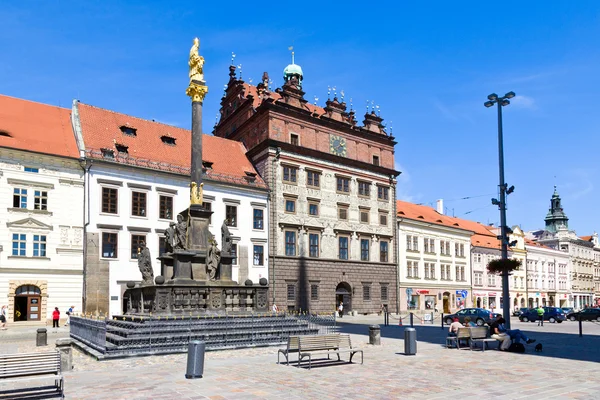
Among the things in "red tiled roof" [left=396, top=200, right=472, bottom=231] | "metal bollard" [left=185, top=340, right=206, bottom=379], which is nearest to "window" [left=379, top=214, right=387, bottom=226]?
"red tiled roof" [left=396, top=200, right=472, bottom=231]

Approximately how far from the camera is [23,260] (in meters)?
31.9

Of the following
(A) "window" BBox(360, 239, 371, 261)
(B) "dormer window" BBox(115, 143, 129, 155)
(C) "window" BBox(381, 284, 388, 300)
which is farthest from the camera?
(C) "window" BBox(381, 284, 388, 300)

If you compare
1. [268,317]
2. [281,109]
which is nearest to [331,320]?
[268,317]

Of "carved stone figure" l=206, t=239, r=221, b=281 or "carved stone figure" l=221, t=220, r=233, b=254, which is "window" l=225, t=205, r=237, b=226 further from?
"carved stone figure" l=206, t=239, r=221, b=281

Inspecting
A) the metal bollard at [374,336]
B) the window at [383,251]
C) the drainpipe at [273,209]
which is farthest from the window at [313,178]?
the metal bollard at [374,336]

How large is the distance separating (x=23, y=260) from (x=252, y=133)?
20.7 metres

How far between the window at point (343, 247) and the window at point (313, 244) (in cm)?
247

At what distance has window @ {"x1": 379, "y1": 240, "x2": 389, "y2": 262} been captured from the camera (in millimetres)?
50366

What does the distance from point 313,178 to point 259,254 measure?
8.19 meters

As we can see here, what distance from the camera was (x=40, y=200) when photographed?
3297cm

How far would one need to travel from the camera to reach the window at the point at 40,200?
3281 centimetres

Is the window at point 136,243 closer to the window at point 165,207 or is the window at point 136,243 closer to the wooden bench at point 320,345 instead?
the window at point 165,207

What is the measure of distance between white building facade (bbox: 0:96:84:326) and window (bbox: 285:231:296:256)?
15595 millimetres

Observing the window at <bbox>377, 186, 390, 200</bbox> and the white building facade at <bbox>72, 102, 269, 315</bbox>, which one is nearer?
the white building facade at <bbox>72, 102, 269, 315</bbox>
